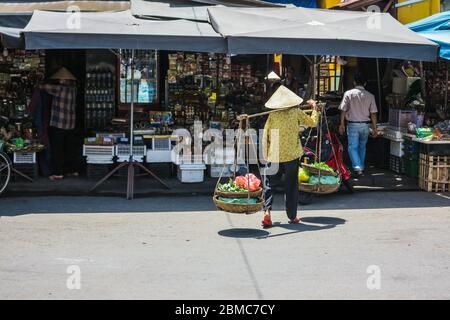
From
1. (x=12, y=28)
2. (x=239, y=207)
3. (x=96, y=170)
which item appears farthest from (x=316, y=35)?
(x=12, y=28)

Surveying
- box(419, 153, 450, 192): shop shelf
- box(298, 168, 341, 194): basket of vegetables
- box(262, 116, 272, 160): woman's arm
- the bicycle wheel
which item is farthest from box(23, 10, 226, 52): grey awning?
box(419, 153, 450, 192): shop shelf

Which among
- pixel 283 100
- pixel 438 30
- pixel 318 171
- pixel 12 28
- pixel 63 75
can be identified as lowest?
pixel 318 171

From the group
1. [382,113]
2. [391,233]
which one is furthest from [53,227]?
[382,113]

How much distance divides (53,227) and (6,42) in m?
3.39

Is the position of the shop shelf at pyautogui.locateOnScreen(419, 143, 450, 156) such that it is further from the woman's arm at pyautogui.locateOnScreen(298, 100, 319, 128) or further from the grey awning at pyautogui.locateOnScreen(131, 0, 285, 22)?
the grey awning at pyautogui.locateOnScreen(131, 0, 285, 22)

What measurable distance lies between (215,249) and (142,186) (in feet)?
13.9

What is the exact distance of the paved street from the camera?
19.3ft

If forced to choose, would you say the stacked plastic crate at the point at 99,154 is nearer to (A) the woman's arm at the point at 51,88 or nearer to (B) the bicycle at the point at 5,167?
(A) the woman's arm at the point at 51,88

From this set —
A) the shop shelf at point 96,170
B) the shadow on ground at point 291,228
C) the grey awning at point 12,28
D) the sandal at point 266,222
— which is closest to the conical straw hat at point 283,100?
the sandal at point 266,222

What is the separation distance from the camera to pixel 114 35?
9.76 m

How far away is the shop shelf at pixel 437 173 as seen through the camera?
11016 millimetres

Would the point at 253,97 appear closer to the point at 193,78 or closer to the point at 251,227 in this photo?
the point at 193,78

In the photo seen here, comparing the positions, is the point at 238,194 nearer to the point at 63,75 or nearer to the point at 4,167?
the point at 4,167

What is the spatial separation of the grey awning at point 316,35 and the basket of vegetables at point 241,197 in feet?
8.40
